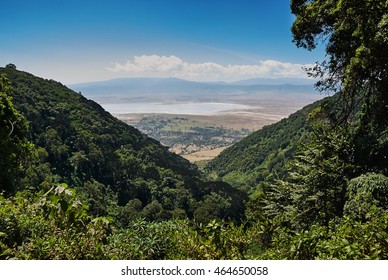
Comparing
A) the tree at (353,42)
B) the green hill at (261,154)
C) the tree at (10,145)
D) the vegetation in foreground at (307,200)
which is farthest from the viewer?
the green hill at (261,154)

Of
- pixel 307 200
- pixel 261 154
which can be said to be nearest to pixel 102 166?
pixel 307 200

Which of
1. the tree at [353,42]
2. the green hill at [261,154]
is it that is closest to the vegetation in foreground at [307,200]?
the tree at [353,42]

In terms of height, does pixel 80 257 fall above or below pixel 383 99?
below

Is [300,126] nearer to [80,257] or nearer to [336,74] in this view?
[336,74]

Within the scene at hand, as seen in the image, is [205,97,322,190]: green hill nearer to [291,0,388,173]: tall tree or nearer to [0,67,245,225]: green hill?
[0,67,245,225]: green hill

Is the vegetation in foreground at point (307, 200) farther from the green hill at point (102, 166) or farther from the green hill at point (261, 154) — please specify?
the green hill at point (261, 154)
